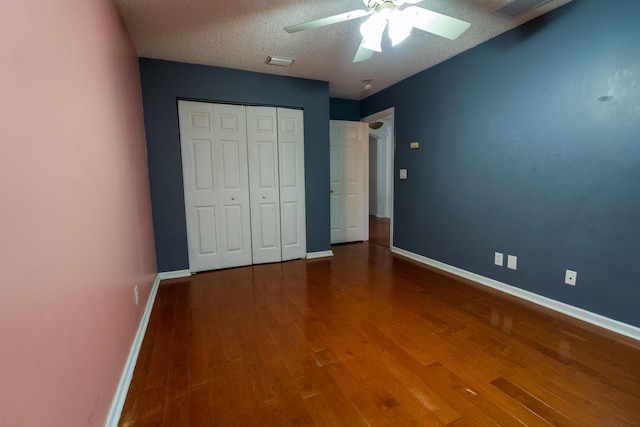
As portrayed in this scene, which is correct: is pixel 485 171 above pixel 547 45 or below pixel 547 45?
below

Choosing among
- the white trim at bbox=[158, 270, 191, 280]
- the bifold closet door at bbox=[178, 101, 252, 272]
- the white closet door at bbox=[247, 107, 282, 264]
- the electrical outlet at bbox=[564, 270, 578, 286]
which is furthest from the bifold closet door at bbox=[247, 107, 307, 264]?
the electrical outlet at bbox=[564, 270, 578, 286]

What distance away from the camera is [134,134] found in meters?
2.54

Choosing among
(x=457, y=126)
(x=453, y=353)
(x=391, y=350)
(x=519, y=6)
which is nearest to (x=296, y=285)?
(x=391, y=350)

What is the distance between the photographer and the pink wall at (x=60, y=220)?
0.73 meters

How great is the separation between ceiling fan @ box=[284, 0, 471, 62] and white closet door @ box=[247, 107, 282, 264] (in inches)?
72.8

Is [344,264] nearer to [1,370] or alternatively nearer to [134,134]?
[134,134]

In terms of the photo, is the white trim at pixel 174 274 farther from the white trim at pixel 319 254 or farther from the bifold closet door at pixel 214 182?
the white trim at pixel 319 254

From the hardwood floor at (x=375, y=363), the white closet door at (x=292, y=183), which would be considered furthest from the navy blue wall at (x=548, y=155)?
the white closet door at (x=292, y=183)

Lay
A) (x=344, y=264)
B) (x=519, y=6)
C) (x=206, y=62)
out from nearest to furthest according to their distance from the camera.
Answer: (x=519, y=6)
(x=206, y=62)
(x=344, y=264)

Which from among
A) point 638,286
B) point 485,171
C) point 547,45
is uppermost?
point 547,45

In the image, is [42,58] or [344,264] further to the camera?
[344,264]

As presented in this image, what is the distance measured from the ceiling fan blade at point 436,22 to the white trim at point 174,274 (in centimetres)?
338

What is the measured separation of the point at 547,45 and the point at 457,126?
1025 mm

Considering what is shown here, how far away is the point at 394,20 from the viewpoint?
1887mm
